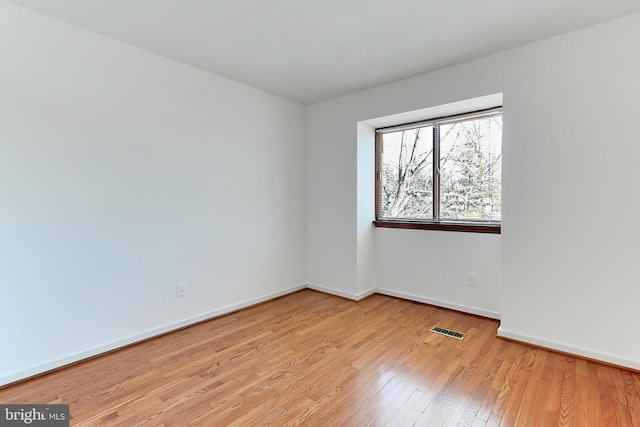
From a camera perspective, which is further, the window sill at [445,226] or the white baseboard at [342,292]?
the white baseboard at [342,292]

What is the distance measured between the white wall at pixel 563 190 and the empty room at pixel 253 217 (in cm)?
1

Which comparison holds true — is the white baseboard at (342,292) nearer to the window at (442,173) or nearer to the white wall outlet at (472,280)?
the window at (442,173)

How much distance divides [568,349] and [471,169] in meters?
1.73

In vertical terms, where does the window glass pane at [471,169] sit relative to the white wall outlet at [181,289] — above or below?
above

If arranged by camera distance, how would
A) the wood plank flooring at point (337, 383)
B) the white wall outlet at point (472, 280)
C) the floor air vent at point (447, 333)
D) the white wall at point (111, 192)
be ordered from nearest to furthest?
the wood plank flooring at point (337, 383) < the white wall at point (111, 192) < the floor air vent at point (447, 333) < the white wall outlet at point (472, 280)

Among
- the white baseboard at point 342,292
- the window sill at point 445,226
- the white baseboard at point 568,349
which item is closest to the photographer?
the white baseboard at point 568,349

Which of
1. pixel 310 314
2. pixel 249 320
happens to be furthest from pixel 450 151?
pixel 249 320

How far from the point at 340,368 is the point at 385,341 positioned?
1.91 ft

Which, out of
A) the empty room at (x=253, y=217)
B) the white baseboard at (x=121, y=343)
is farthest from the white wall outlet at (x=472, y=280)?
the white baseboard at (x=121, y=343)

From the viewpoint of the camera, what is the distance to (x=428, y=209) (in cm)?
353

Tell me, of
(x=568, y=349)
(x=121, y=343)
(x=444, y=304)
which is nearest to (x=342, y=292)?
(x=444, y=304)

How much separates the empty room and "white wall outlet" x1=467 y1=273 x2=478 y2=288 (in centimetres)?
2

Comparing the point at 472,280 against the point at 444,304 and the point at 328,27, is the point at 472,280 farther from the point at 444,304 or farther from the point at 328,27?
the point at 328,27

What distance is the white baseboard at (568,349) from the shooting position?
2.17 meters
